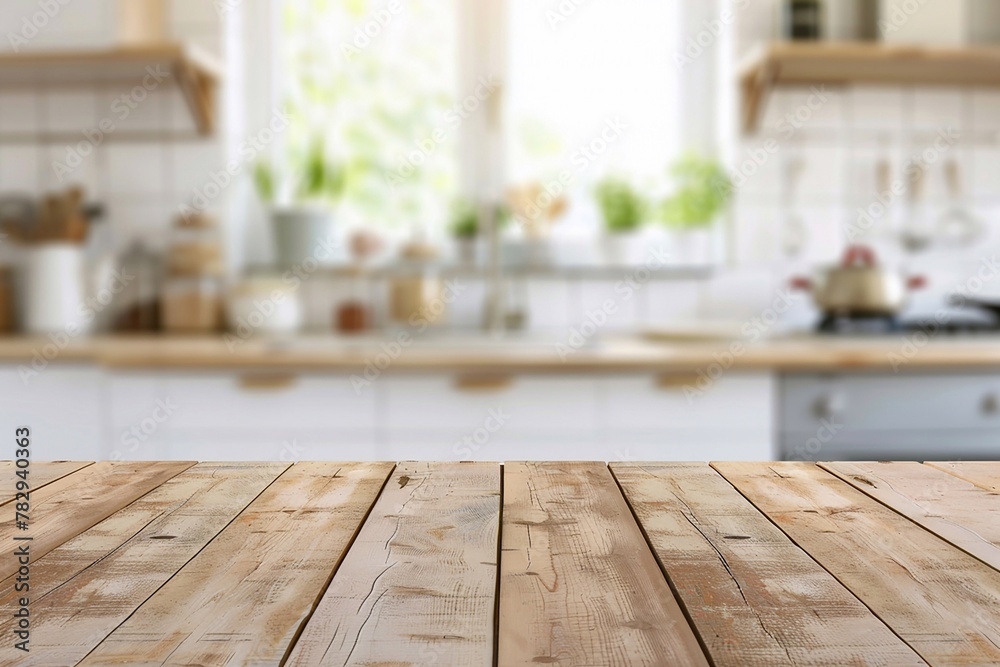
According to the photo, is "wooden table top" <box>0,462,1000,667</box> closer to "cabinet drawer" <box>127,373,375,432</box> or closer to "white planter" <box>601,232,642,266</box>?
"cabinet drawer" <box>127,373,375,432</box>

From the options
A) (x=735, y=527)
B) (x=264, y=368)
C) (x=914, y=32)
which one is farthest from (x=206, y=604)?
(x=914, y=32)

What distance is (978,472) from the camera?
3.06ft

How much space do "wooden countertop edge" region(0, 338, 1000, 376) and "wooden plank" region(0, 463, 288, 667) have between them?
38.4 inches

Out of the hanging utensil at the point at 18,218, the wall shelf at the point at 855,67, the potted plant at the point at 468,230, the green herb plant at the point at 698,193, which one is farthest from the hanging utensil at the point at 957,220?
the hanging utensil at the point at 18,218

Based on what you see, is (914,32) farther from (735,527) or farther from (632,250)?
(735,527)

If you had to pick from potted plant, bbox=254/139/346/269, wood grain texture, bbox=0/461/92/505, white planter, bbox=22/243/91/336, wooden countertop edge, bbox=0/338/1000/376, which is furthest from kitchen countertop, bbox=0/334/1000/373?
wood grain texture, bbox=0/461/92/505

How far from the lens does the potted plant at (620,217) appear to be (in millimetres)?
2527

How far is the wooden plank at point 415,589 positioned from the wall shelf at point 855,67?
182 cm

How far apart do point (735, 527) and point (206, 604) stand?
1.33ft

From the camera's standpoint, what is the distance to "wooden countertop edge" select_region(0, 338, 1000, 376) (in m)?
1.85

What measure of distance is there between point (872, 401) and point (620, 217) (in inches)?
36.1

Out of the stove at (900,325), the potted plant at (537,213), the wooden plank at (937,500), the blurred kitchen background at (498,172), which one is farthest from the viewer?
the potted plant at (537,213)

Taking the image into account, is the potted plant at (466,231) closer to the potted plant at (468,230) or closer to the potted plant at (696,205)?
the potted plant at (468,230)

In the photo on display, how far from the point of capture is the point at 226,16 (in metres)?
2.49
